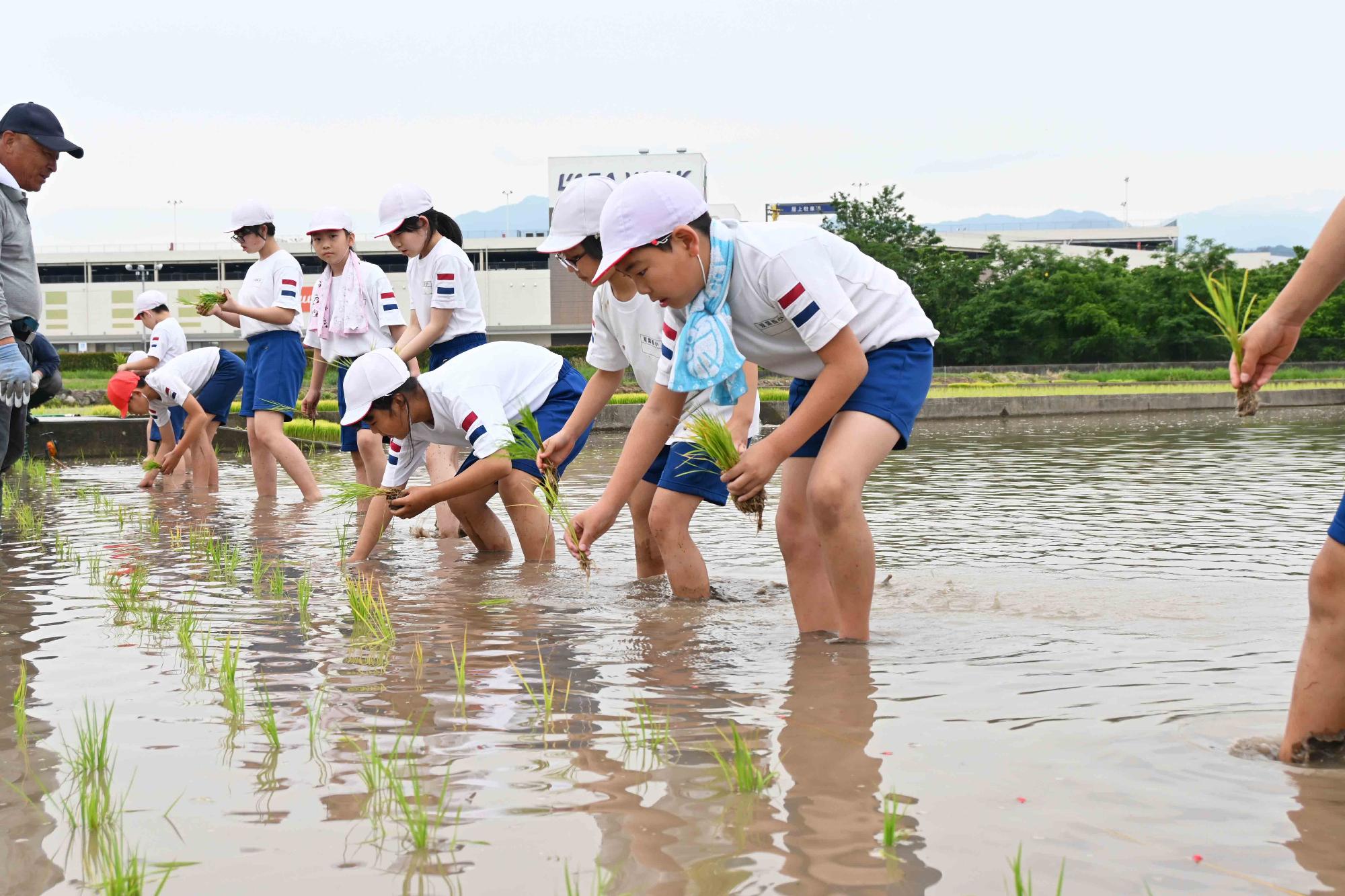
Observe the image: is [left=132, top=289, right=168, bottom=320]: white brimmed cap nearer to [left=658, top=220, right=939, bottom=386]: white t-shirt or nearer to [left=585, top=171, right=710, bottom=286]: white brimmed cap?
[left=658, top=220, right=939, bottom=386]: white t-shirt

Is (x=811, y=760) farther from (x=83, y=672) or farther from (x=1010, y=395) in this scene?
(x=1010, y=395)

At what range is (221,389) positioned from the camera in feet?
33.6

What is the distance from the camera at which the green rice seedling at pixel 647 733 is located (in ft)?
8.93

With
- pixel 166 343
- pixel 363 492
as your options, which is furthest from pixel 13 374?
pixel 166 343

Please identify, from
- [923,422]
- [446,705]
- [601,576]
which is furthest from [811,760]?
[923,422]

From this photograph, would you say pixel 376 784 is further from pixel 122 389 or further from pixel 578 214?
pixel 122 389

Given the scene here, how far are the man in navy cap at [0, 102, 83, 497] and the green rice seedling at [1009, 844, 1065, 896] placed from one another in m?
4.29

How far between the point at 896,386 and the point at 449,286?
350 cm

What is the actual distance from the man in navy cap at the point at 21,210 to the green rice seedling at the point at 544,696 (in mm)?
2750

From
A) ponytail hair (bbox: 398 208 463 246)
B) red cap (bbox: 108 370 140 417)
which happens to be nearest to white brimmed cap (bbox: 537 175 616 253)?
ponytail hair (bbox: 398 208 463 246)

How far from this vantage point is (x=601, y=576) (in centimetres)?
553

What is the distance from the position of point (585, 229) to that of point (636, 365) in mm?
694

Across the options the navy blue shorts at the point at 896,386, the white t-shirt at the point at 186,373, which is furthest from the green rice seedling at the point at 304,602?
the white t-shirt at the point at 186,373

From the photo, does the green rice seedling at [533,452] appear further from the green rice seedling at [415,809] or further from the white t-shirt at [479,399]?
the green rice seedling at [415,809]
